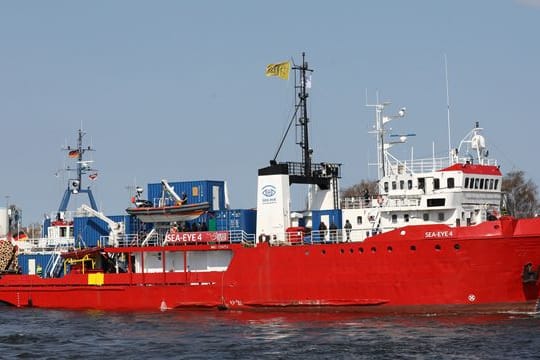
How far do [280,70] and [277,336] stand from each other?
15615 mm

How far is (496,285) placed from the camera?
3634 centimetres

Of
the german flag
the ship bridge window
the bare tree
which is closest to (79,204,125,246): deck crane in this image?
the german flag

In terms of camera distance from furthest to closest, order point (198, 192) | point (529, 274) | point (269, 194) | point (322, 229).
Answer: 1. point (198, 192)
2. point (269, 194)
3. point (322, 229)
4. point (529, 274)

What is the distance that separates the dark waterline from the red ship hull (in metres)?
0.72

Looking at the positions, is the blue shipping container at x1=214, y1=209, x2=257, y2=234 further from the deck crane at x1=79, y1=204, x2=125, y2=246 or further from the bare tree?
the bare tree

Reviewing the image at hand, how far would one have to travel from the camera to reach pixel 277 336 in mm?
33750

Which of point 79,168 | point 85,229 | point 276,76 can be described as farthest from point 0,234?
point 276,76

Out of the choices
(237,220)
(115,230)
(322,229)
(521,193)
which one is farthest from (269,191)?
(521,193)

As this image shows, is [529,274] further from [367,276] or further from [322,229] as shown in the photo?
[322,229]

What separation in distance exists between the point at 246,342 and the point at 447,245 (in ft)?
30.5

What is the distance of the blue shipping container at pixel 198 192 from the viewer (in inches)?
1795

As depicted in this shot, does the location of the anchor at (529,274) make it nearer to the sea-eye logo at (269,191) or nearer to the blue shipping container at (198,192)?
the sea-eye logo at (269,191)

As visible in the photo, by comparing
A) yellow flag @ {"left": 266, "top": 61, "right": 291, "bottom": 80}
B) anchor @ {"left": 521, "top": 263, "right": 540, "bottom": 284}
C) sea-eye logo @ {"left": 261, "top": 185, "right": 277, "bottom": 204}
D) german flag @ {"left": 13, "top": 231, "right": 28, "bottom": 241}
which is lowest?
anchor @ {"left": 521, "top": 263, "right": 540, "bottom": 284}

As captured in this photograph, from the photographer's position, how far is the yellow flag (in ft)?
148
